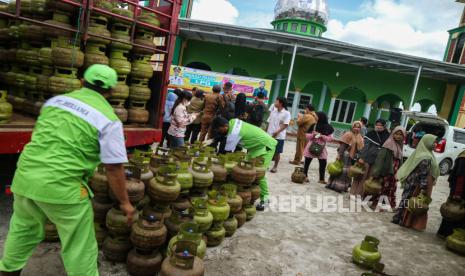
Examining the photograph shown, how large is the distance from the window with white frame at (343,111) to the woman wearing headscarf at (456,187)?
45.3 feet

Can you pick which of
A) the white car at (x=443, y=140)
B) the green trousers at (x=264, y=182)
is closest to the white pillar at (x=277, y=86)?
the white car at (x=443, y=140)

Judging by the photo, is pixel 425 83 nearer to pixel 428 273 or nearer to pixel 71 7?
pixel 428 273

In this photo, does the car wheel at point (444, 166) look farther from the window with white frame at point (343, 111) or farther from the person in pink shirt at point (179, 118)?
the person in pink shirt at point (179, 118)

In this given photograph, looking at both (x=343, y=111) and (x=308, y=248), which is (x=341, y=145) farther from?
(x=343, y=111)

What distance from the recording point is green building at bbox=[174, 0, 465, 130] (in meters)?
14.6

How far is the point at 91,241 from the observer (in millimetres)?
2273

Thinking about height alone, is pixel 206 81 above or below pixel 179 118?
above

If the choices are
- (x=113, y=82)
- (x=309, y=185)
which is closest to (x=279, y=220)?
(x=309, y=185)

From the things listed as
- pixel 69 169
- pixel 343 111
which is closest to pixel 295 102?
pixel 343 111

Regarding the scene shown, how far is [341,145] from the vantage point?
6.97 meters

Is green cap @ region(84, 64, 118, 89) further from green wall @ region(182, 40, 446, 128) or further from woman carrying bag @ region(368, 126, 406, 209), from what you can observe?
green wall @ region(182, 40, 446, 128)

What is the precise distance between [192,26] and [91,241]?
45.4ft

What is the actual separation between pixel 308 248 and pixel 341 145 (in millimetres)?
3375

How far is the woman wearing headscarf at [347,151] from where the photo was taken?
6.90 m
